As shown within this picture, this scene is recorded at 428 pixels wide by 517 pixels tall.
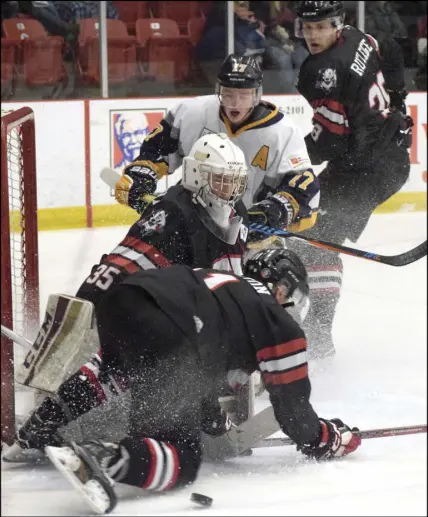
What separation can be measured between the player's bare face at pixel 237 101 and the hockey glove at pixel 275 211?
0.29 meters

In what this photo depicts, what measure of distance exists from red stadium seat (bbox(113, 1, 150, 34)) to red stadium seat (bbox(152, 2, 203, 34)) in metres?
0.06

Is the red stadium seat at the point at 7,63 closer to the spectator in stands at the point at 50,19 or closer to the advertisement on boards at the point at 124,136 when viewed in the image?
the spectator in stands at the point at 50,19

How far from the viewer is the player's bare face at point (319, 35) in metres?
4.61

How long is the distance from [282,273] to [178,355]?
0.37 metres

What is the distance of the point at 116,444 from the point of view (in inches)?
115

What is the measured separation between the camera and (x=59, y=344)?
3059 millimetres

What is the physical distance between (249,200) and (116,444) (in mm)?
1442

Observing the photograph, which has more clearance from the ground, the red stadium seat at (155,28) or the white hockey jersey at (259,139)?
the white hockey jersey at (259,139)

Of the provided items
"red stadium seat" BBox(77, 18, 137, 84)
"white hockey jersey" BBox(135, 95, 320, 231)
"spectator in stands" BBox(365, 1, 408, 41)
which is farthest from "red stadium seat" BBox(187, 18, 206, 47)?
"white hockey jersey" BBox(135, 95, 320, 231)

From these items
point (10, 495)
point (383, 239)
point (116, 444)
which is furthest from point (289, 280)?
point (383, 239)

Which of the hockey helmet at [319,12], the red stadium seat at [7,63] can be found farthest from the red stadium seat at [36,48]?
the hockey helmet at [319,12]

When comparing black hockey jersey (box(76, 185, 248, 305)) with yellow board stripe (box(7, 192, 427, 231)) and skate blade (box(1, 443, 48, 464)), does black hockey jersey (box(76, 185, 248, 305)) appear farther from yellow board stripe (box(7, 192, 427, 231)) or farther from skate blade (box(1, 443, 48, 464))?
yellow board stripe (box(7, 192, 427, 231))

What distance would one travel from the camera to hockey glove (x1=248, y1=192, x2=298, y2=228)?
3.93 m

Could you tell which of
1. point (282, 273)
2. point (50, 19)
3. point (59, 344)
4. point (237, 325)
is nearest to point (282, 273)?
point (282, 273)
